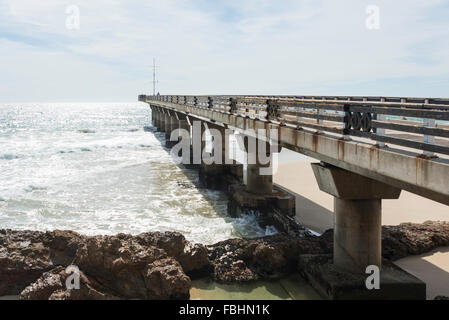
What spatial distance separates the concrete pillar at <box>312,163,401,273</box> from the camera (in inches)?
322

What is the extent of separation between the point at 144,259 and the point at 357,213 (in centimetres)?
437

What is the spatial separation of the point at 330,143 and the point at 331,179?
3.18 feet

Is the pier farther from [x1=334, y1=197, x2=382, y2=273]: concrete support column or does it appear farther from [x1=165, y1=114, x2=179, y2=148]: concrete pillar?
[x1=165, y1=114, x2=179, y2=148]: concrete pillar

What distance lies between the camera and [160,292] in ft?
26.4

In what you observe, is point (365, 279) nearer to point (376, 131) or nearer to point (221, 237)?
point (376, 131)

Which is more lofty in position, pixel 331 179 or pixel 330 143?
pixel 330 143

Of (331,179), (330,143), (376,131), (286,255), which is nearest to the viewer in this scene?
(376,131)

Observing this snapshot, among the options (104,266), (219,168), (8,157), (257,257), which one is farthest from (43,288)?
(8,157)

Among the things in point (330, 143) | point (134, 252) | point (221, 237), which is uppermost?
point (330, 143)

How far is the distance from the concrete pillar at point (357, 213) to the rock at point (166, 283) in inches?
129

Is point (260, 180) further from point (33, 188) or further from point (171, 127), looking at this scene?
point (171, 127)

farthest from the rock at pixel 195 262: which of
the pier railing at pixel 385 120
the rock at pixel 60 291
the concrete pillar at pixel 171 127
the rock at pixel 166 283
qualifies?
the concrete pillar at pixel 171 127

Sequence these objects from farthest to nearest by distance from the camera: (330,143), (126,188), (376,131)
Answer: (126,188)
(330,143)
(376,131)
